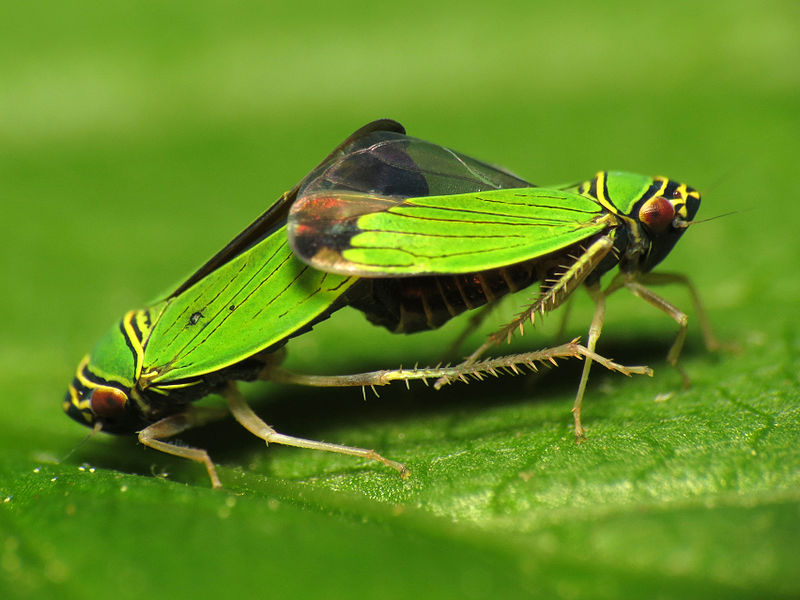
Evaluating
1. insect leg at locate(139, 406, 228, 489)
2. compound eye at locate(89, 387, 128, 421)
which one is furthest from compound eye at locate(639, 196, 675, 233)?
compound eye at locate(89, 387, 128, 421)

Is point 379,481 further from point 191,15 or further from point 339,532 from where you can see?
point 191,15

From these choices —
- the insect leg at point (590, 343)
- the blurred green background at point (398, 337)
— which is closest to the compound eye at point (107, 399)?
the blurred green background at point (398, 337)

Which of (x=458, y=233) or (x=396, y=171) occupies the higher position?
(x=396, y=171)

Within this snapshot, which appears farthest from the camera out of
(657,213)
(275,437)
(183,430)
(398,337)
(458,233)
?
(398,337)

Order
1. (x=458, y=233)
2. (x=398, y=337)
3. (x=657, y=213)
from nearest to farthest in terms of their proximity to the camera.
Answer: (x=458, y=233) < (x=657, y=213) < (x=398, y=337)

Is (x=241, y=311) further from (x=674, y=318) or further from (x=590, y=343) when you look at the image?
(x=674, y=318)

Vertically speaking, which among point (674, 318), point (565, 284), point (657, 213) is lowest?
point (674, 318)

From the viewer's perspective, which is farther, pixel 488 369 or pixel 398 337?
pixel 398 337

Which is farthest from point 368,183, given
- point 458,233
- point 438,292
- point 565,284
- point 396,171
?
point 565,284
